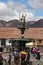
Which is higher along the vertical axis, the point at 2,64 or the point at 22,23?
the point at 22,23

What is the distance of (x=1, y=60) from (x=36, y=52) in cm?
294

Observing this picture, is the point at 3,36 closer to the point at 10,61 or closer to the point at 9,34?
the point at 9,34

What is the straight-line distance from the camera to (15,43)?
20.6m

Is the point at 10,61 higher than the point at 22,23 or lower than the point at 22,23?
lower

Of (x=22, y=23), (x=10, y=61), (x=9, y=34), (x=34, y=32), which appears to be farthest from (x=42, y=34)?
(x=10, y=61)

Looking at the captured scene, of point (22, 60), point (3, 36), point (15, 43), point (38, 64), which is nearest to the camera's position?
point (22, 60)

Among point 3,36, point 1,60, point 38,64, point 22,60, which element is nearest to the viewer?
point 1,60

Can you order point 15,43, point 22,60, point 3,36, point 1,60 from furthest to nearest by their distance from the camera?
point 3,36 < point 15,43 < point 22,60 < point 1,60

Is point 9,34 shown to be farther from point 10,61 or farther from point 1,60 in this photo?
point 1,60

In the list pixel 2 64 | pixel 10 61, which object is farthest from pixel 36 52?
pixel 2 64

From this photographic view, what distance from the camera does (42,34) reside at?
4303cm

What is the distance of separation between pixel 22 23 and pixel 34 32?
Result: 22874 millimetres

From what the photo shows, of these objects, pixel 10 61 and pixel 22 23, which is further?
pixel 22 23

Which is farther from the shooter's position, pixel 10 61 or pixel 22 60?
pixel 10 61
